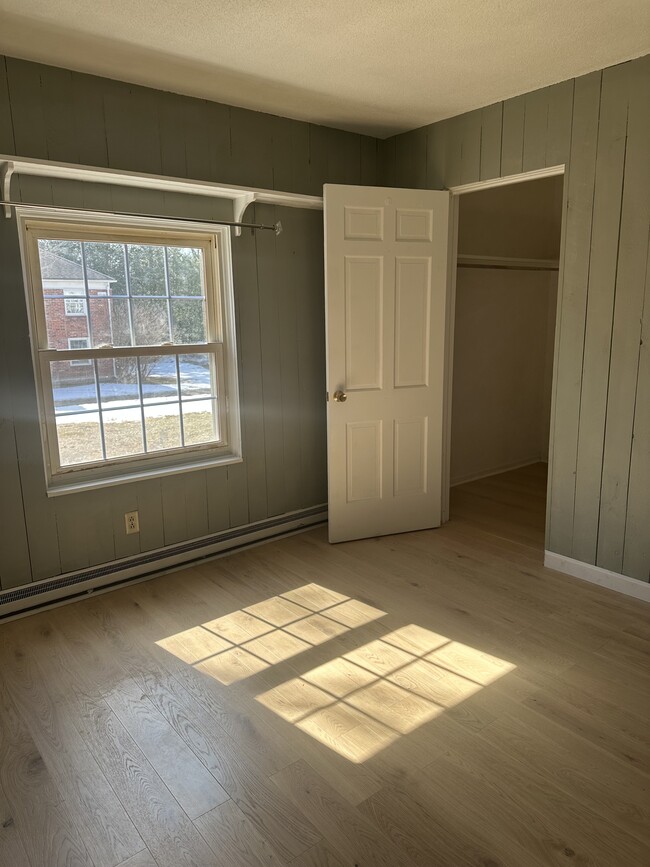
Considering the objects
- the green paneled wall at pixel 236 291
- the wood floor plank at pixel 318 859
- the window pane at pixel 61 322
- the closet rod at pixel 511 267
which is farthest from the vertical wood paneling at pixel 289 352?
the wood floor plank at pixel 318 859

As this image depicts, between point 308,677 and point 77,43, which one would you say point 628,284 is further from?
point 77,43

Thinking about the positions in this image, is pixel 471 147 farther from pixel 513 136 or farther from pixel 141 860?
pixel 141 860

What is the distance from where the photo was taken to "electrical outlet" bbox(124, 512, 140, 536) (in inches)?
130

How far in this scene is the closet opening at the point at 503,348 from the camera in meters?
4.71

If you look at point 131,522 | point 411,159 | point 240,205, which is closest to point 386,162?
point 411,159

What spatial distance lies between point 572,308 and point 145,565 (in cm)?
272

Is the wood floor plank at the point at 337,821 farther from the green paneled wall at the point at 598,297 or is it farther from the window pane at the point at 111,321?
the window pane at the point at 111,321

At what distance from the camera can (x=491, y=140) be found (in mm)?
3428

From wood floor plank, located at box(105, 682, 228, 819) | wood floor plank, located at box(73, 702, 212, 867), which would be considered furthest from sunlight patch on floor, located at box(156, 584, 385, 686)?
wood floor plank, located at box(73, 702, 212, 867)

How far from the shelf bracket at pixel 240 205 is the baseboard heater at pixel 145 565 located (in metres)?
1.82

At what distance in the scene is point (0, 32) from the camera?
2434mm

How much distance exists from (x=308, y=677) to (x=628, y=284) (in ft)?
7.77

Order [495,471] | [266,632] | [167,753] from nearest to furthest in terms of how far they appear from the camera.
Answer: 1. [167,753]
2. [266,632]
3. [495,471]

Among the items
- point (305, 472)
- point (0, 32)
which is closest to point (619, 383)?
point (305, 472)
